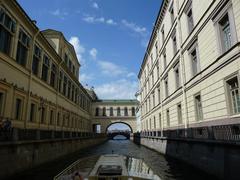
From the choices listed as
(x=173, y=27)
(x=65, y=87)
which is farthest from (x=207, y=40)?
(x=65, y=87)

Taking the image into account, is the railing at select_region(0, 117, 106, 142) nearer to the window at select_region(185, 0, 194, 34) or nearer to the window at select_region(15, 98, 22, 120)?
the window at select_region(15, 98, 22, 120)

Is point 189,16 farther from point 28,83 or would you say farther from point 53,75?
point 53,75

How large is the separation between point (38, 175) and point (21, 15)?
38.0 feet

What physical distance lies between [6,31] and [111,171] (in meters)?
12.5

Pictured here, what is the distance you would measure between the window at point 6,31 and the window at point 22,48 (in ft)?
3.92

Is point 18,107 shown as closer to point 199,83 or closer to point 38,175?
point 38,175

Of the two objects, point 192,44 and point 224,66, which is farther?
point 192,44

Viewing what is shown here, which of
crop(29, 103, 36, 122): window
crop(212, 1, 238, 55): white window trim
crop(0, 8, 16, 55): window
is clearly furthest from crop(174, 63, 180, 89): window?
crop(0, 8, 16, 55): window

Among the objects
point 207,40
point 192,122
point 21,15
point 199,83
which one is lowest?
point 192,122

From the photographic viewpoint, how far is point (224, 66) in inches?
452

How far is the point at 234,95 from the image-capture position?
11062 mm

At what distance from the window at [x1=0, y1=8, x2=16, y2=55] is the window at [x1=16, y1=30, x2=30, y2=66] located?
3.92 feet

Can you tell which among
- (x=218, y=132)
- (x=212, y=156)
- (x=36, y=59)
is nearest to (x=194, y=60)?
(x=218, y=132)

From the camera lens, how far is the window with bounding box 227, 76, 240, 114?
35.2ft
